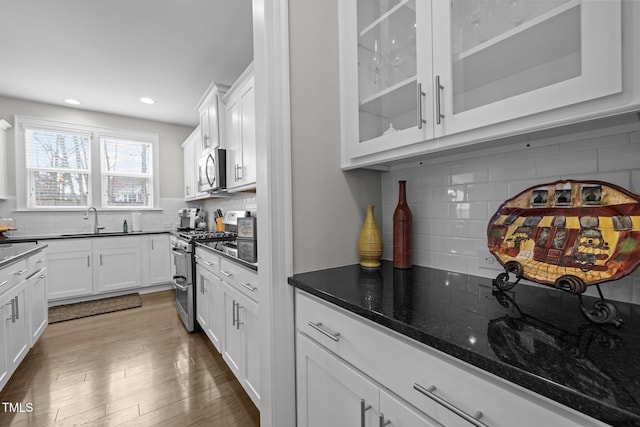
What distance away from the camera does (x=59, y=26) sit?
2.25 m

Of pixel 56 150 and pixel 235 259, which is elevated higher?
pixel 56 150

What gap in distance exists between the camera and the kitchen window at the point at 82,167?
12.1 feet

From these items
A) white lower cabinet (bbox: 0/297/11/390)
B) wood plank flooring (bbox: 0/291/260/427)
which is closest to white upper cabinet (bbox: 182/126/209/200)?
wood plank flooring (bbox: 0/291/260/427)

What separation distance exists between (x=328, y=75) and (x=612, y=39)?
95cm

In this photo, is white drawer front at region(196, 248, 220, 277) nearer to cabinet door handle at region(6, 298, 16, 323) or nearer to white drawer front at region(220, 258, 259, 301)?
white drawer front at region(220, 258, 259, 301)

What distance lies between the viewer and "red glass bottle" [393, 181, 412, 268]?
1291mm

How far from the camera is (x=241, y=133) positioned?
251cm

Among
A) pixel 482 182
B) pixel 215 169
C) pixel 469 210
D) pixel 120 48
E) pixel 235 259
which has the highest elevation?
pixel 120 48

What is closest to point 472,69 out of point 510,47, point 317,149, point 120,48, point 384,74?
point 510,47

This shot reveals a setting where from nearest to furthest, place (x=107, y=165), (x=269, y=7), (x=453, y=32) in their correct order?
(x=453, y=32)
(x=269, y=7)
(x=107, y=165)

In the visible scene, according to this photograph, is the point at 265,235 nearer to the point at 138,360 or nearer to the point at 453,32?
the point at 453,32

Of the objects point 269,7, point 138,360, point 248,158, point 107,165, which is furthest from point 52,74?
point 269,7

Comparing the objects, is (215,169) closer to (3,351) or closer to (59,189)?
(3,351)

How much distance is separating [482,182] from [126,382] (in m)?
2.55
